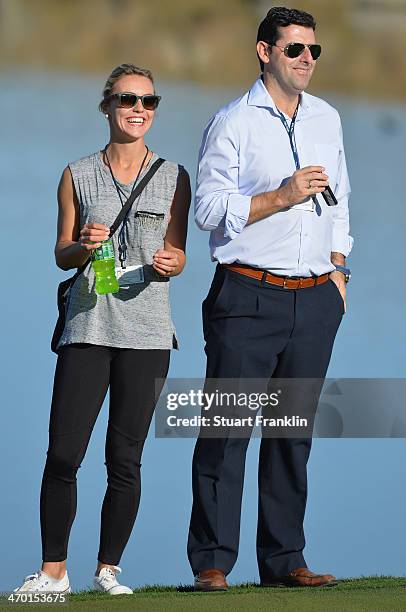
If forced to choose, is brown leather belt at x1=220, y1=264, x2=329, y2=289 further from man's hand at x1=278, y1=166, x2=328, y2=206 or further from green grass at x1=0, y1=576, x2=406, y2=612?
green grass at x1=0, y1=576, x2=406, y2=612

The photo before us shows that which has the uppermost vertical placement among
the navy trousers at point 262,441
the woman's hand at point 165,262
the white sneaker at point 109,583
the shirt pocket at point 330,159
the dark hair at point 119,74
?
the dark hair at point 119,74

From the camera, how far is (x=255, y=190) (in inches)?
182

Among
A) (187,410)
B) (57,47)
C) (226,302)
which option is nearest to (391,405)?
(187,410)

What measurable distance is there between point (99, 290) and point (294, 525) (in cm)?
91

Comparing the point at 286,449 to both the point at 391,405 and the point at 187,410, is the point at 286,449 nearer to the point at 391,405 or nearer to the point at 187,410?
the point at 187,410

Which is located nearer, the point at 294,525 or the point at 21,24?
the point at 294,525

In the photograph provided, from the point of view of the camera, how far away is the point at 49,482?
465cm

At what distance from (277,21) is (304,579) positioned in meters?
1.63

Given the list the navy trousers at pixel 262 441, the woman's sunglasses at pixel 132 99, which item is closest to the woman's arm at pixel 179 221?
the navy trousers at pixel 262 441

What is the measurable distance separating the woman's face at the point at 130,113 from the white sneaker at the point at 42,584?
50.8 inches

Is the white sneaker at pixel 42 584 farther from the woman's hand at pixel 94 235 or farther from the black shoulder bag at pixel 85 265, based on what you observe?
the woman's hand at pixel 94 235

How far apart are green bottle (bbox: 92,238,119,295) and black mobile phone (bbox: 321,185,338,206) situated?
0.64 metres

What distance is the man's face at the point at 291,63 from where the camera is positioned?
4.64 m

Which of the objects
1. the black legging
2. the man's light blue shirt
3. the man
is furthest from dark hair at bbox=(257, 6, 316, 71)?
the black legging
